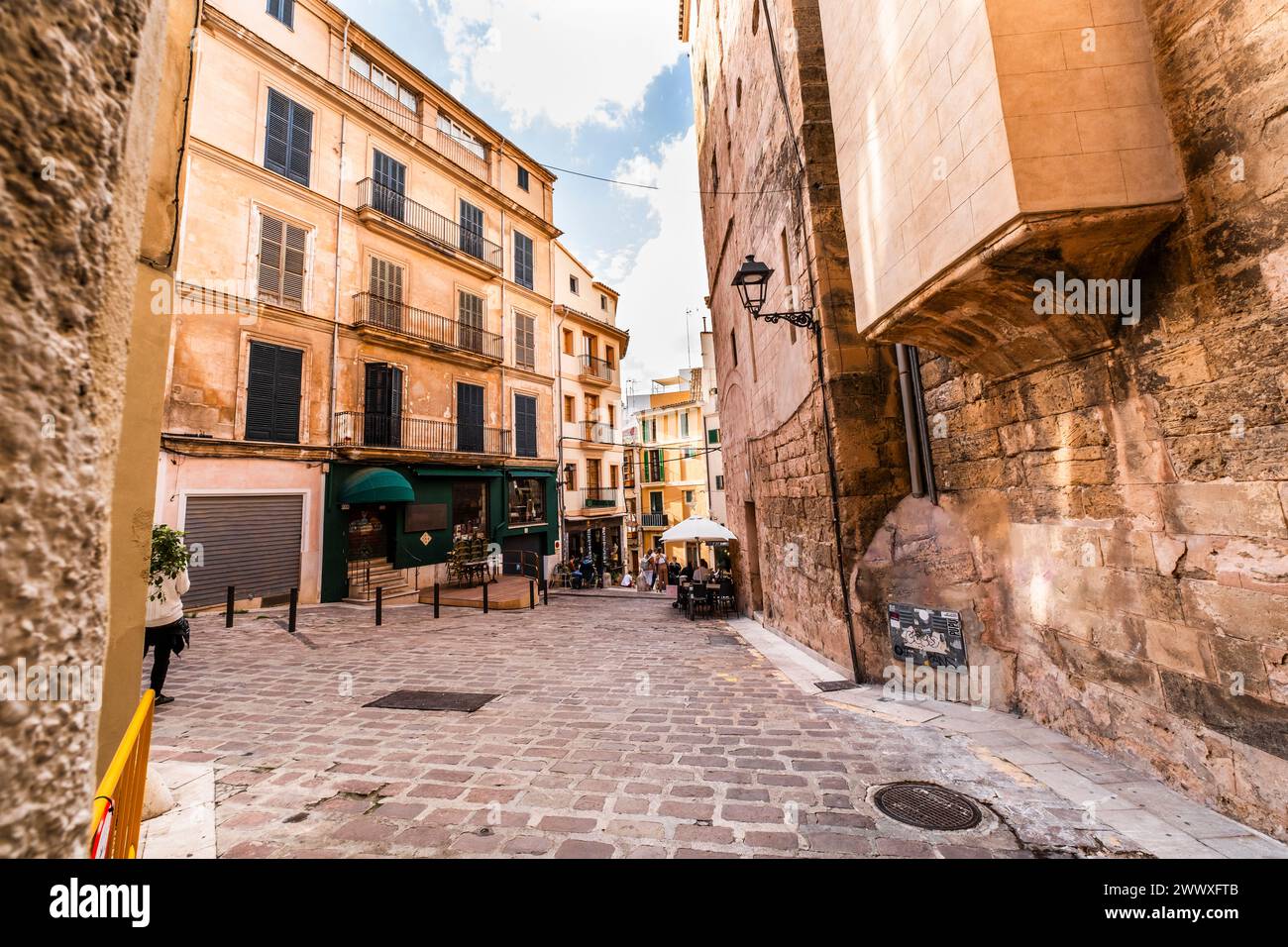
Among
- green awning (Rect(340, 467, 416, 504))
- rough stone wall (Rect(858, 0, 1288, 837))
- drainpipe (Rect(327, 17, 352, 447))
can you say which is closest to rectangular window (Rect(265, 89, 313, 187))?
drainpipe (Rect(327, 17, 352, 447))

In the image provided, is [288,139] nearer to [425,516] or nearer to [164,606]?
[425,516]

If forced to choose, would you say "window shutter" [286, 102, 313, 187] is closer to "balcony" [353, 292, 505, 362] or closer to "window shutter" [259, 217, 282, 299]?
"window shutter" [259, 217, 282, 299]

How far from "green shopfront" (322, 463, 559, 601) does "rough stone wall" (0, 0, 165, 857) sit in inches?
574

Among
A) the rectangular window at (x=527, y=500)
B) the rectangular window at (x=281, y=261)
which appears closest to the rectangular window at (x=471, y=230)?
the rectangular window at (x=281, y=261)

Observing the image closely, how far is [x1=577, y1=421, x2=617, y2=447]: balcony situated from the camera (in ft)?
83.0

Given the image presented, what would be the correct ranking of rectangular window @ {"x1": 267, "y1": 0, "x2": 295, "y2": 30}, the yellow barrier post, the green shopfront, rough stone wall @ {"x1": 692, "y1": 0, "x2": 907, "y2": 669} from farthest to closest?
the green shopfront < rectangular window @ {"x1": 267, "y1": 0, "x2": 295, "y2": 30} < rough stone wall @ {"x1": 692, "y1": 0, "x2": 907, "y2": 669} < the yellow barrier post

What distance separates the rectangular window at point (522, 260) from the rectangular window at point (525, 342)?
4.94ft

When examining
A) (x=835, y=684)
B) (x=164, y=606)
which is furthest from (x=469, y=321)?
(x=835, y=684)

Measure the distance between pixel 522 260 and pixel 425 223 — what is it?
474cm

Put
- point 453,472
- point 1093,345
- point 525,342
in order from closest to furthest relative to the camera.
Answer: point 1093,345, point 453,472, point 525,342

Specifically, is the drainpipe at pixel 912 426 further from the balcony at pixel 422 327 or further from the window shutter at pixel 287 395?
the balcony at pixel 422 327

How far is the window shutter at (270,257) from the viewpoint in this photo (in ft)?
43.8

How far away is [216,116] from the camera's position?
41.5ft

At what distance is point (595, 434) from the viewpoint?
2600 cm
